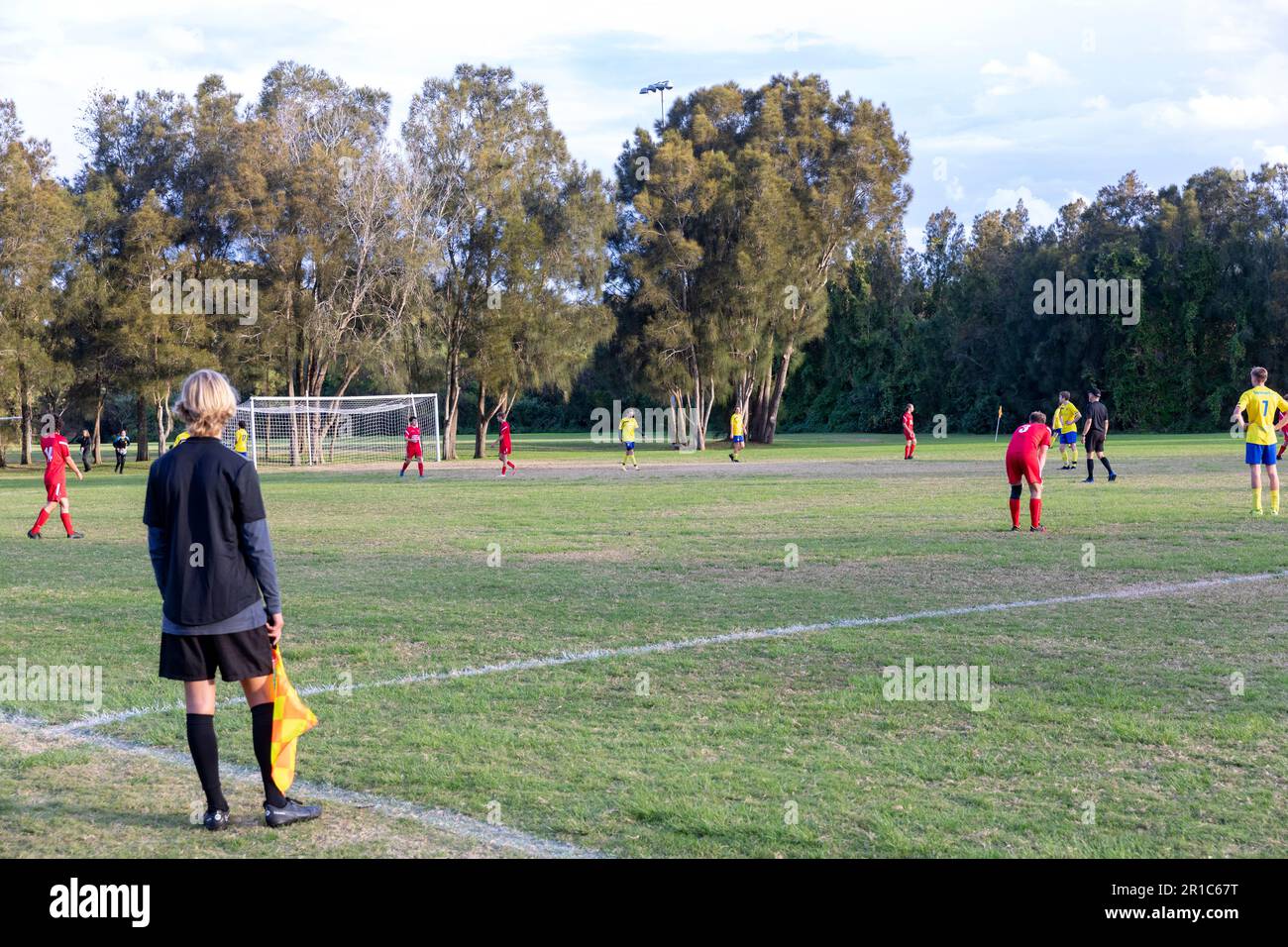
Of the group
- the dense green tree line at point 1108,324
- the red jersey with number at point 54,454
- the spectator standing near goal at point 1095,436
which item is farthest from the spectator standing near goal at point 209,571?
the dense green tree line at point 1108,324

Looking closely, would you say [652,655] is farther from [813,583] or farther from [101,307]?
[101,307]

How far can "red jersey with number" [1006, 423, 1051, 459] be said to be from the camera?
52.9 ft

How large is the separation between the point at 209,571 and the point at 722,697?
3349 mm

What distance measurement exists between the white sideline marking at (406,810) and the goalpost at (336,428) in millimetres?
41167

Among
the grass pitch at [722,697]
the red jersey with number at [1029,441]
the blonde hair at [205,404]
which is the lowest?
the grass pitch at [722,697]

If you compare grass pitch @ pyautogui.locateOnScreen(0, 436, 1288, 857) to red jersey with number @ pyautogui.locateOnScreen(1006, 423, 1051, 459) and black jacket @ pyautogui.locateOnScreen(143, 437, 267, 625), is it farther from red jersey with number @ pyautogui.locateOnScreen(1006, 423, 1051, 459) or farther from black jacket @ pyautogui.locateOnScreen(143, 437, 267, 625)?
red jersey with number @ pyautogui.locateOnScreen(1006, 423, 1051, 459)

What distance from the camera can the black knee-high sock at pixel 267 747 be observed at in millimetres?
5211

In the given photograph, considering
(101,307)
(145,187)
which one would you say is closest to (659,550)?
(101,307)

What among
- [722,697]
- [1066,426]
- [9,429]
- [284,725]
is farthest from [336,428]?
[284,725]

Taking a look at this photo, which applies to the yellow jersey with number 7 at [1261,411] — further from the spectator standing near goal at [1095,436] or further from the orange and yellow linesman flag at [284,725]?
the orange and yellow linesman flag at [284,725]

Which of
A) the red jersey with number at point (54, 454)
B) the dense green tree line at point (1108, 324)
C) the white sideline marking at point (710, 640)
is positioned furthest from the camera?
the dense green tree line at point (1108, 324)

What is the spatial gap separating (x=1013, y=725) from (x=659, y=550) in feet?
28.8

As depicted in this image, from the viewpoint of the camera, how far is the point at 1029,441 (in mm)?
16109

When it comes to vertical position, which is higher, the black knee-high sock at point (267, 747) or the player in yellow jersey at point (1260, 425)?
the player in yellow jersey at point (1260, 425)
